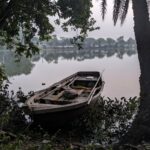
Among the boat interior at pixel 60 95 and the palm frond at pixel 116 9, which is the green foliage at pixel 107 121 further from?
the palm frond at pixel 116 9

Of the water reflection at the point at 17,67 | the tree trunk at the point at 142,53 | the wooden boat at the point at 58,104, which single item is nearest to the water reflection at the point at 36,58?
the water reflection at the point at 17,67

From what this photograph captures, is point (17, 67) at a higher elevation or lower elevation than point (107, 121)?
lower

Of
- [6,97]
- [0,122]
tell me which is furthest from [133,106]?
[0,122]

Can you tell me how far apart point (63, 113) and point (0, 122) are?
4.00m

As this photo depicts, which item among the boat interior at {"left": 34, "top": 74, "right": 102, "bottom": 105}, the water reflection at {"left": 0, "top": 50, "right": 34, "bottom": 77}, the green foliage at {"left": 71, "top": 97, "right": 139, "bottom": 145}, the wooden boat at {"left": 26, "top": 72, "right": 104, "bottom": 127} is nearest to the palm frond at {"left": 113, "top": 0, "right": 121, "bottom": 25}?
the wooden boat at {"left": 26, "top": 72, "right": 104, "bottom": 127}

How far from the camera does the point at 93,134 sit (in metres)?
14.7

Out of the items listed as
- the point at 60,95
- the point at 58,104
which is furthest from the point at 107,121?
the point at 60,95

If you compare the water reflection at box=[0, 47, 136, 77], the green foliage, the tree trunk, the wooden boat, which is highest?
the tree trunk

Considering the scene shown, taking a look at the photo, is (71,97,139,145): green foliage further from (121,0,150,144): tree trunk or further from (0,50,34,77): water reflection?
(0,50,34,77): water reflection

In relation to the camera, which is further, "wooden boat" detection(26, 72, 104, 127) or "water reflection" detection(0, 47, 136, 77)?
"water reflection" detection(0, 47, 136, 77)

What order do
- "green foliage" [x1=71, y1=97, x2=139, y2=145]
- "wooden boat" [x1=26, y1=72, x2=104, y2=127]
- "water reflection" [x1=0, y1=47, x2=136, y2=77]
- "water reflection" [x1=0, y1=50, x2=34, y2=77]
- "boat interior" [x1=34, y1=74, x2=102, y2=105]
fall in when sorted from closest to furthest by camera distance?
"wooden boat" [x1=26, y1=72, x2=104, y2=127] → "green foliage" [x1=71, y1=97, x2=139, y2=145] → "boat interior" [x1=34, y1=74, x2=102, y2=105] → "water reflection" [x1=0, y1=50, x2=34, y2=77] → "water reflection" [x1=0, y1=47, x2=136, y2=77]

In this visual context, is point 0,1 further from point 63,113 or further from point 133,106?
point 133,106

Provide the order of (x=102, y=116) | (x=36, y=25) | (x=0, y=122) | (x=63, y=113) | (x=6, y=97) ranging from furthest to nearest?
(x=36, y=25) → (x=6, y=97) → (x=102, y=116) → (x=63, y=113) → (x=0, y=122)

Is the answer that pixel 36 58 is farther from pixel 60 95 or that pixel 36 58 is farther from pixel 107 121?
pixel 107 121
